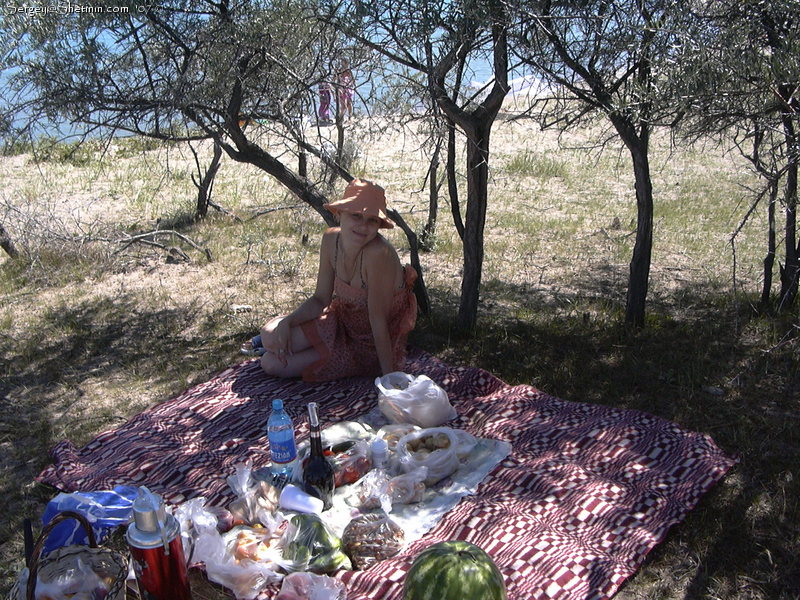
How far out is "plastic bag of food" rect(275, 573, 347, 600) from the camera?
9.18 ft

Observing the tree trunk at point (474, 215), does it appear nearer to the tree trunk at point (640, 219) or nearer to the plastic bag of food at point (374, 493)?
the tree trunk at point (640, 219)

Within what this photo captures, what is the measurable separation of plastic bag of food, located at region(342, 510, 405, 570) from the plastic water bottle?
0.44 meters

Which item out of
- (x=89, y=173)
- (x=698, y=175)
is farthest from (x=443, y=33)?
(x=89, y=173)

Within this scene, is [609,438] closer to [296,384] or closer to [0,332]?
[296,384]

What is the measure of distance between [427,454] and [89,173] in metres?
9.19

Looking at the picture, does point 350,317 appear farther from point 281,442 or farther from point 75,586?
point 75,586

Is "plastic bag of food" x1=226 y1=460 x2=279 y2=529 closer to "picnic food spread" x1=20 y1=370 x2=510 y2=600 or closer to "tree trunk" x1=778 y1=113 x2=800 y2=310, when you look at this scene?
Result: "picnic food spread" x1=20 y1=370 x2=510 y2=600

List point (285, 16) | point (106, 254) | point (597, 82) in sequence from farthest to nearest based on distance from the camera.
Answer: point (106, 254), point (285, 16), point (597, 82)

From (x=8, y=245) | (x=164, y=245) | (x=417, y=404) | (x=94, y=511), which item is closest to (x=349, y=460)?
(x=417, y=404)

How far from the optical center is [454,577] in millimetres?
2443

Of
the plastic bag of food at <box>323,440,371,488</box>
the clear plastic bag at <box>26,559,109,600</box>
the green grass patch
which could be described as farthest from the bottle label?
the green grass patch

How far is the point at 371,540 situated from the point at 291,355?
1.91 meters

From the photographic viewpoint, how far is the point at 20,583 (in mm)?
2580

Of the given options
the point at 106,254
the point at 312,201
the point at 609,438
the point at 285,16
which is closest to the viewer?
the point at 609,438
